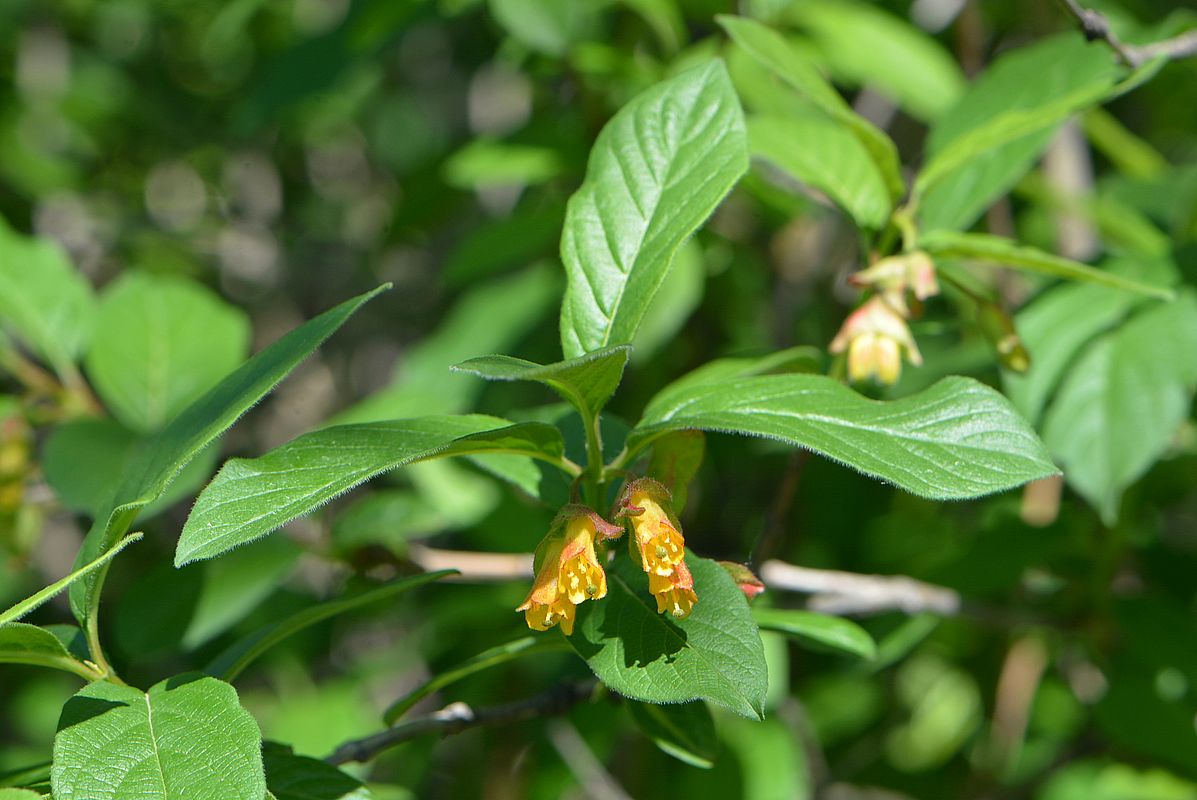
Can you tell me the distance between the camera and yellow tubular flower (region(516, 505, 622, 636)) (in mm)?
878

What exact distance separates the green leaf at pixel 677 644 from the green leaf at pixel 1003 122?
58cm

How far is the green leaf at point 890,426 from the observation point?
34.2 inches

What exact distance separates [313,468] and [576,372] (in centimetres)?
20

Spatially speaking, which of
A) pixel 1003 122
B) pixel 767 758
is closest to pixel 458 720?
pixel 1003 122

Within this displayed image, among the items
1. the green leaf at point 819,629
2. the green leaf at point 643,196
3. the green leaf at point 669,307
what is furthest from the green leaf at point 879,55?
the green leaf at point 819,629

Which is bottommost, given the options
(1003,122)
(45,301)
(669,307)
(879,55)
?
(669,307)

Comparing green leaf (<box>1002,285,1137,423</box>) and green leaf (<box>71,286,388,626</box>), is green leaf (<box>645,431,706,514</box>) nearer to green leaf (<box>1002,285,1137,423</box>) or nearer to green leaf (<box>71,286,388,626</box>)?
green leaf (<box>71,286,388,626</box>)

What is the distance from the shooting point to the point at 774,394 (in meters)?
0.93

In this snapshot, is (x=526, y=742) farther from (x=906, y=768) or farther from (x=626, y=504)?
(x=626, y=504)

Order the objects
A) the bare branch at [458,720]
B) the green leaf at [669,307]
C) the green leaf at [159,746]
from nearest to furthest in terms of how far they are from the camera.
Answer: the green leaf at [159,746] < the bare branch at [458,720] < the green leaf at [669,307]

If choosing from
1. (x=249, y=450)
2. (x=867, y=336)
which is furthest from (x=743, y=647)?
(x=249, y=450)

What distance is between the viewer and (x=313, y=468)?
843 mm

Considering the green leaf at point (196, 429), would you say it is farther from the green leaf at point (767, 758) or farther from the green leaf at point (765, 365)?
the green leaf at point (767, 758)

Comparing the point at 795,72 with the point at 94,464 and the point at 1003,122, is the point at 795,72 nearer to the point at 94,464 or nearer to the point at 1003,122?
the point at 1003,122
